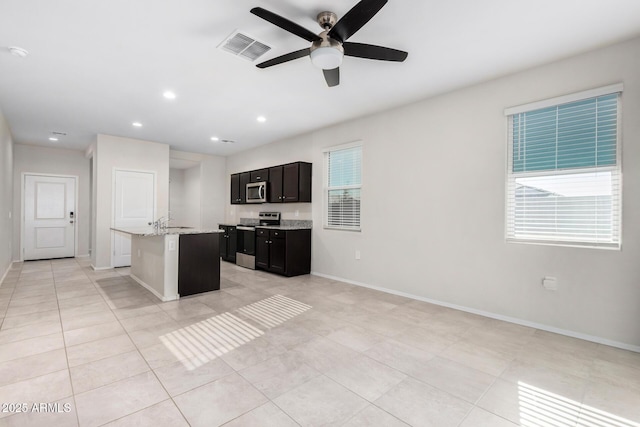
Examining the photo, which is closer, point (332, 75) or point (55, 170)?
point (332, 75)

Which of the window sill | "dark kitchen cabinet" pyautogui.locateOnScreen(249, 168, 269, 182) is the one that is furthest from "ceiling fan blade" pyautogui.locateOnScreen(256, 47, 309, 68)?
"dark kitchen cabinet" pyautogui.locateOnScreen(249, 168, 269, 182)

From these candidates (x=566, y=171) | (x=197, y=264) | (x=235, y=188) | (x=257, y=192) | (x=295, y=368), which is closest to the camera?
(x=295, y=368)

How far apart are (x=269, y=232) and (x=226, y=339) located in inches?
116

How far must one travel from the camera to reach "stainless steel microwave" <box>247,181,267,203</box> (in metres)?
6.30

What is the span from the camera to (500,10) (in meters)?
2.26

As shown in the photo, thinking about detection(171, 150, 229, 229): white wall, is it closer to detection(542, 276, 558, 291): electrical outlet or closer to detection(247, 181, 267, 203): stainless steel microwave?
detection(247, 181, 267, 203): stainless steel microwave

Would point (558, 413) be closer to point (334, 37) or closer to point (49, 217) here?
point (334, 37)

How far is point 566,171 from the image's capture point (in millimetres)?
2941

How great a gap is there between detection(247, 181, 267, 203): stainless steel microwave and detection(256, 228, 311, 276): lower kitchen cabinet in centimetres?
86

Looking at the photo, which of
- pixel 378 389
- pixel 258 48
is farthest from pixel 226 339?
pixel 258 48

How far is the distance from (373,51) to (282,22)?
768mm

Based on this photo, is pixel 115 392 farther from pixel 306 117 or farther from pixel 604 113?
pixel 604 113

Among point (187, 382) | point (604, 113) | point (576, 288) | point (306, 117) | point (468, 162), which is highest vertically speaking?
point (306, 117)

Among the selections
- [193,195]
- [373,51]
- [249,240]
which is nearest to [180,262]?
[249,240]
